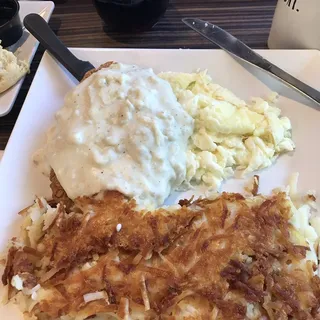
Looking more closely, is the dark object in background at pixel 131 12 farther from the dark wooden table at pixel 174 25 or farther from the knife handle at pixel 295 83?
the knife handle at pixel 295 83

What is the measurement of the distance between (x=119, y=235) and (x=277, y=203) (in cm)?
54

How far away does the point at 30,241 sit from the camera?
1.54 m

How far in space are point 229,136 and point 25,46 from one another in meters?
1.24

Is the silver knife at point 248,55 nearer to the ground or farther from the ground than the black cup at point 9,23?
farther from the ground

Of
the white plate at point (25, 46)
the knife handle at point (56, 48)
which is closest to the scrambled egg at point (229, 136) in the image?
the knife handle at point (56, 48)

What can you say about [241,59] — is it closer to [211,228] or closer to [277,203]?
[277,203]

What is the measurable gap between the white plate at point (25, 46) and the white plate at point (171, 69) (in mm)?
153

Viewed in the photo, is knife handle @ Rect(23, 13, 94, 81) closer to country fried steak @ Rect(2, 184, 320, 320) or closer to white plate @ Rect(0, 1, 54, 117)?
white plate @ Rect(0, 1, 54, 117)

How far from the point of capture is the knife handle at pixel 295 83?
1.91m

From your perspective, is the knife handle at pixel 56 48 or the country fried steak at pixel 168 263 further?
the knife handle at pixel 56 48

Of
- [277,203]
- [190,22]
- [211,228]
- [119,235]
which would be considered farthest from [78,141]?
[190,22]

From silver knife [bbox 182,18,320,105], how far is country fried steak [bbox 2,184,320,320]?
2.00ft

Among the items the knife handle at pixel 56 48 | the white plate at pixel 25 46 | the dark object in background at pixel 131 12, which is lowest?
the white plate at pixel 25 46

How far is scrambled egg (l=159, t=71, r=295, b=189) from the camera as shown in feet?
5.93
